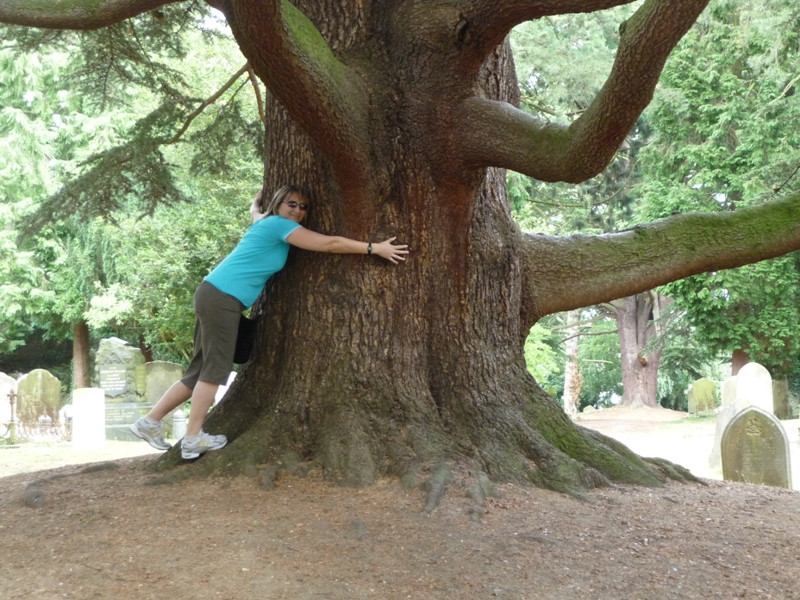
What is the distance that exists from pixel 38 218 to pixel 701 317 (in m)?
18.7

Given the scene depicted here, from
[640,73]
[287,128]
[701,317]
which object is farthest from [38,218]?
[701,317]

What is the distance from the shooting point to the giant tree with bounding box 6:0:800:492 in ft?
16.6

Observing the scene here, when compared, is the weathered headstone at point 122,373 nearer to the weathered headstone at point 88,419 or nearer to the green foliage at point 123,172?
the green foliage at point 123,172

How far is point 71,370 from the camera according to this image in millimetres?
37531

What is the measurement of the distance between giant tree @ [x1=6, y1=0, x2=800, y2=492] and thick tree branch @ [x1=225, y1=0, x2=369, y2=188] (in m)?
0.01

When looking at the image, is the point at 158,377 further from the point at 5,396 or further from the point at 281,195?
the point at 281,195

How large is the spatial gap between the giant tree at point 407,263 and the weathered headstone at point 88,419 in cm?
1092

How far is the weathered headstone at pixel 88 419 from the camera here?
15641mm

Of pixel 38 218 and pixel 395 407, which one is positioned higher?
pixel 38 218

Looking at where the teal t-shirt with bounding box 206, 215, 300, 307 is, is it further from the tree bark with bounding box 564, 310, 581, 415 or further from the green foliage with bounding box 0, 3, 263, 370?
the tree bark with bounding box 564, 310, 581, 415

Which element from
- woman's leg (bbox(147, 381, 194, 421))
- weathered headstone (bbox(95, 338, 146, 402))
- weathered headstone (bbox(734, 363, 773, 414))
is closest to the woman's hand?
woman's leg (bbox(147, 381, 194, 421))

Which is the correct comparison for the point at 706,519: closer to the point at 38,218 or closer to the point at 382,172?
the point at 382,172

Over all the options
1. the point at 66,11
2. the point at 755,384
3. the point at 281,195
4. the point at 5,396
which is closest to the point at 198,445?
the point at 281,195

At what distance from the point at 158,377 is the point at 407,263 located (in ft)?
50.8
